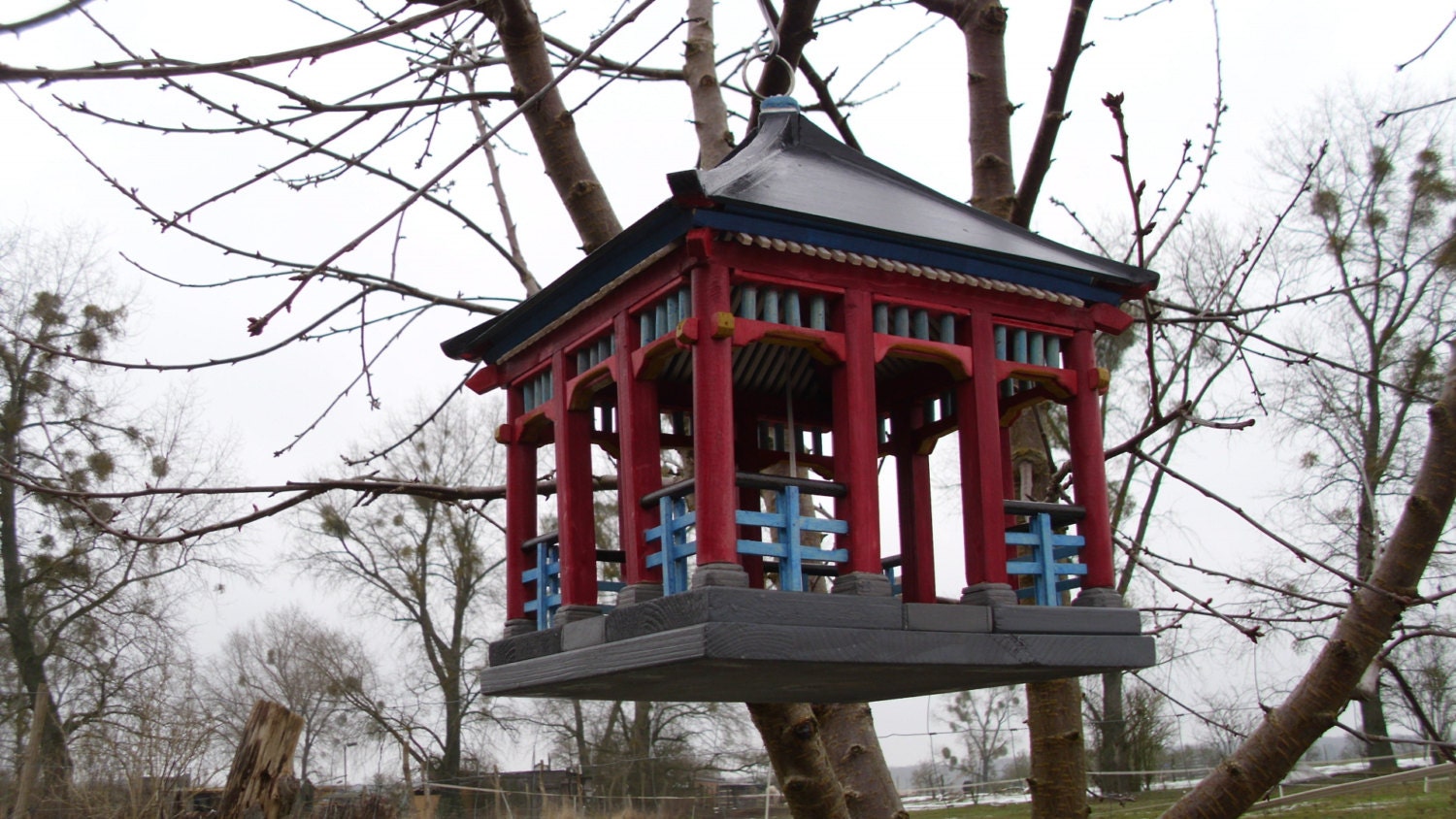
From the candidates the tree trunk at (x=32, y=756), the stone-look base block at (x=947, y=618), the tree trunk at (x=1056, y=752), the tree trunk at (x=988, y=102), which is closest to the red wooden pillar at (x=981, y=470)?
the stone-look base block at (x=947, y=618)

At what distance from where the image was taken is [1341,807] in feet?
55.6

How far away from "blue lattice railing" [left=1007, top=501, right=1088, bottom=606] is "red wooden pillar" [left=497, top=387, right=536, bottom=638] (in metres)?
1.53

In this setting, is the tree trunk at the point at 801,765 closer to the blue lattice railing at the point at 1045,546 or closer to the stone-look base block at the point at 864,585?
the blue lattice railing at the point at 1045,546

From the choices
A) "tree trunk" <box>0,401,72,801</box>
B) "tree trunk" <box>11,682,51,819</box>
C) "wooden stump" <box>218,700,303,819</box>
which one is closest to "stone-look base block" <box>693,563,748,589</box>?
"wooden stump" <box>218,700,303,819</box>

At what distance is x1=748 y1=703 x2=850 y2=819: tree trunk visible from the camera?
4.08 metres

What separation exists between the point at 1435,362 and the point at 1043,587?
44.5 feet

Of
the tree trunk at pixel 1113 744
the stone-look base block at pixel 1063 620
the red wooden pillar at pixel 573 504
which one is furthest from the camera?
the tree trunk at pixel 1113 744

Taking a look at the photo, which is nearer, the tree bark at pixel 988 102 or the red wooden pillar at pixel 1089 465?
the red wooden pillar at pixel 1089 465

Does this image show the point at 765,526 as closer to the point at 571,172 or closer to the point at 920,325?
the point at 920,325

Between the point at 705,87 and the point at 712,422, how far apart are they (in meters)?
3.01

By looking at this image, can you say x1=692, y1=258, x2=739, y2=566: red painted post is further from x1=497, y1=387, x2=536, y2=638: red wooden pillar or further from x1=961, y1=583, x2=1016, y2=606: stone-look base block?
x1=497, y1=387, x2=536, y2=638: red wooden pillar

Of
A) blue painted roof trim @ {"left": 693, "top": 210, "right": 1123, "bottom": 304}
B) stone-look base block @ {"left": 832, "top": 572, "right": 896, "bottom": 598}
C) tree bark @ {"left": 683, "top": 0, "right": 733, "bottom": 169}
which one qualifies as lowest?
stone-look base block @ {"left": 832, "top": 572, "right": 896, "bottom": 598}

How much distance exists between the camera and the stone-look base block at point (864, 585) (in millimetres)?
2969

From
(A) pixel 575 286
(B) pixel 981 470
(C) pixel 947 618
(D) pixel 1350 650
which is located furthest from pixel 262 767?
(D) pixel 1350 650
